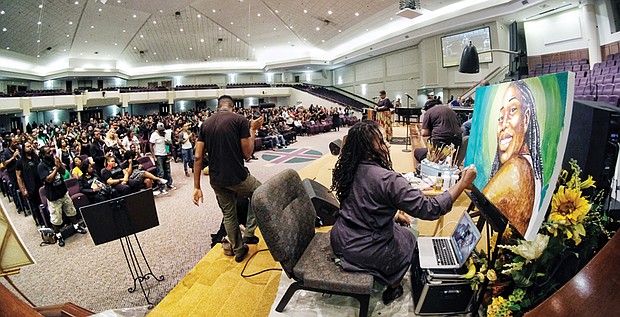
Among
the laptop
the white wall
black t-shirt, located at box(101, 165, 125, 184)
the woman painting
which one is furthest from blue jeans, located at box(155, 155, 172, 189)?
the white wall

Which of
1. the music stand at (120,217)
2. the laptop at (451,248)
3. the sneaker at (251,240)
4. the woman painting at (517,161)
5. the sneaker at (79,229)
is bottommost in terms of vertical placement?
the sneaker at (79,229)

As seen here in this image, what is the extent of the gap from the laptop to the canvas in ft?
0.85

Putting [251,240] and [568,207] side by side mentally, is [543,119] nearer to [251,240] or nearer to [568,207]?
[568,207]

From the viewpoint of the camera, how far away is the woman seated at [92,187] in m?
4.96

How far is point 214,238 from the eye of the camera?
3.62 meters

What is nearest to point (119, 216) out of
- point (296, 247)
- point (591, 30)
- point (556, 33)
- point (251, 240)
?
point (251, 240)

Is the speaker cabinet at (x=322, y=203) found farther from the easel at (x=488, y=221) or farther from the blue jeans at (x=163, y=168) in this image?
the blue jeans at (x=163, y=168)

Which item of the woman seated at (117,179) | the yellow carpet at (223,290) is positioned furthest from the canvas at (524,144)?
the woman seated at (117,179)

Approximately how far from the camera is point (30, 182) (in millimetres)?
4684

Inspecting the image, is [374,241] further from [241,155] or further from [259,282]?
[241,155]

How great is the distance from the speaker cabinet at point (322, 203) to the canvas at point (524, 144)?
1526mm

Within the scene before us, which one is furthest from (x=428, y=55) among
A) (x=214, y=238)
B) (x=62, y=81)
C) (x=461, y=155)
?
(x=62, y=81)

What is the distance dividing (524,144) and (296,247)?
1.41m

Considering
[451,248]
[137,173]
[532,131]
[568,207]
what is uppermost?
[532,131]
